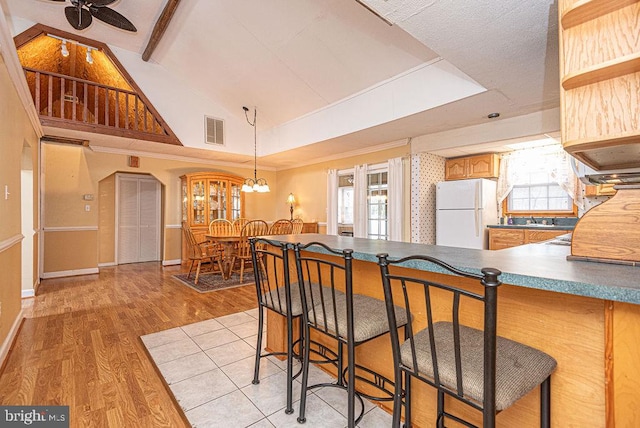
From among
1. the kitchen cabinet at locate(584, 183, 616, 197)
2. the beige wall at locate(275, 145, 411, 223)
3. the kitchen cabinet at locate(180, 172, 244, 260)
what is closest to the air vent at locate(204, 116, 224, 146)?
the kitchen cabinet at locate(180, 172, 244, 260)

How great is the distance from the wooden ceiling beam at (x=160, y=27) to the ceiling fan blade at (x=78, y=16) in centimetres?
99

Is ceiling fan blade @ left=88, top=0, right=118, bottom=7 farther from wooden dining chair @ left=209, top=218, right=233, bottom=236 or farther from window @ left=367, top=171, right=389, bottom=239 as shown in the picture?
window @ left=367, top=171, right=389, bottom=239

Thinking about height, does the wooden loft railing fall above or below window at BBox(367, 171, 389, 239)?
above

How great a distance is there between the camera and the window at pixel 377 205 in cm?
539

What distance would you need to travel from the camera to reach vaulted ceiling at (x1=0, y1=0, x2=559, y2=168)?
82.7 inches

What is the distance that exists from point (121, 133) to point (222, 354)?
4149 mm

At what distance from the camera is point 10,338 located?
251cm

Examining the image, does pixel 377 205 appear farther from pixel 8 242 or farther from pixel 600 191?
pixel 8 242

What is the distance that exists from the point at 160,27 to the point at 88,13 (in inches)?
44.6

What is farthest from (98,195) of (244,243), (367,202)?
(367,202)

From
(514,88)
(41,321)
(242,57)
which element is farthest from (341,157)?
(41,321)

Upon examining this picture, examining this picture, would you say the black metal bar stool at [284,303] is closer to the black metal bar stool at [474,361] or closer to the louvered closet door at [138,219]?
the black metal bar stool at [474,361]

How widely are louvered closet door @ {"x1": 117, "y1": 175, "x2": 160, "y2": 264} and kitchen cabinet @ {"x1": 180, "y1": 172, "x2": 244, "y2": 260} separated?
3.65ft

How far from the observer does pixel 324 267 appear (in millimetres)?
2111
